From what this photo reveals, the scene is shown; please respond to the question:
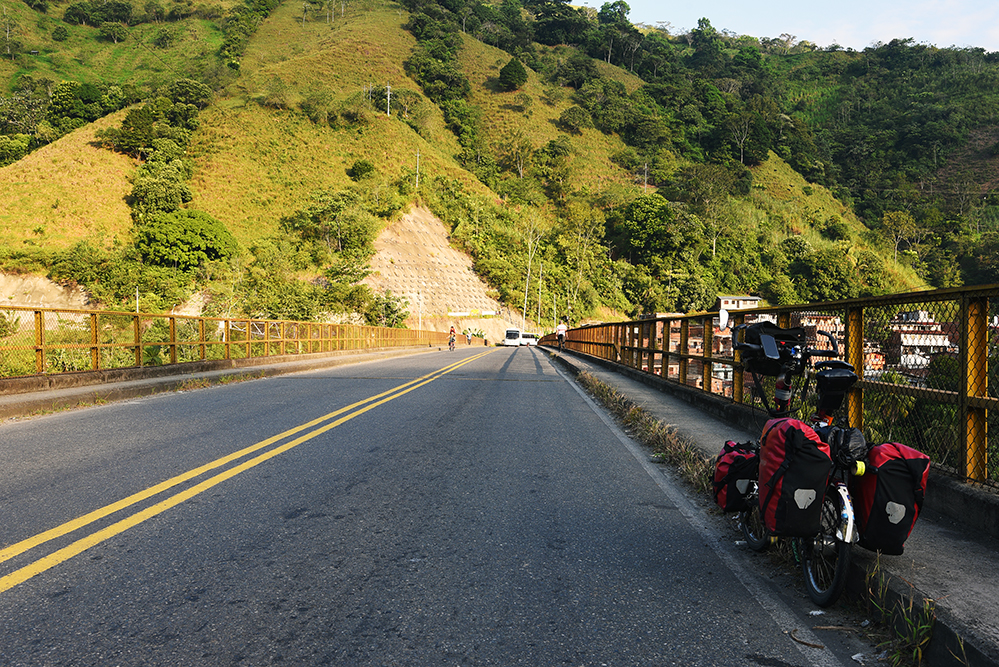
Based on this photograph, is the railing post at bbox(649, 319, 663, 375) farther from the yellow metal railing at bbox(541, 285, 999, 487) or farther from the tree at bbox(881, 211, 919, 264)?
the tree at bbox(881, 211, 919, 264)

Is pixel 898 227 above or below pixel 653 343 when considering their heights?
above

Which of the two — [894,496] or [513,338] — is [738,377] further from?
[513,338]

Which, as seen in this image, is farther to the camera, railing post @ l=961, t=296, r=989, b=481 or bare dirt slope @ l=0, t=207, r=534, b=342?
bare dirt slope @ l=0, t=207, r=534, b=342

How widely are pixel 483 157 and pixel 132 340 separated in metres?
116

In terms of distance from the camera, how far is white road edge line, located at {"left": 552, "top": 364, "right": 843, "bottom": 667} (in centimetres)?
262

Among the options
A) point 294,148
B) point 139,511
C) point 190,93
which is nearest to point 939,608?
point 139,511

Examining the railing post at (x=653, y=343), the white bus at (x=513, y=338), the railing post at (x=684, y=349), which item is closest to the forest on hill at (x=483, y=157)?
the white bus at (x=513, y=338)

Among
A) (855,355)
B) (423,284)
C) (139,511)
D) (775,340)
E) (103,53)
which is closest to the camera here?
(775,340)

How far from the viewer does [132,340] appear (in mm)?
16578

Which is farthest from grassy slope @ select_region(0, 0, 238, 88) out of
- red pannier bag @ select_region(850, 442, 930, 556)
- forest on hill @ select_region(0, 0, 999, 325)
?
red pannier bag @ select_region(850, 442, 930, 556)

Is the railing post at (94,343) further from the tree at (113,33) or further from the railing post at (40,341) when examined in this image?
the tree at (113,33)

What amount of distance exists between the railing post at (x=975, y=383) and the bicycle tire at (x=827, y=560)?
158 cm

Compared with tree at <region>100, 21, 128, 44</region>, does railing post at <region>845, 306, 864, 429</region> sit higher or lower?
lower

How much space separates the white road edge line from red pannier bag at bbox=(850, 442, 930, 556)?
0.56 meters
